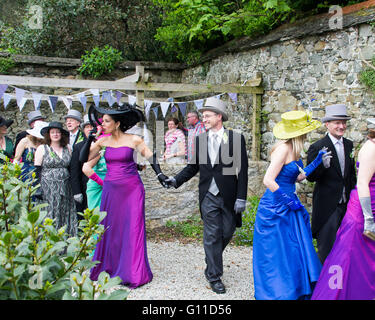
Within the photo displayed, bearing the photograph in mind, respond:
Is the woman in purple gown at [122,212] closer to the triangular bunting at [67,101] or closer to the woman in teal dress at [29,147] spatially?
the woman in teal dress at [29,147]

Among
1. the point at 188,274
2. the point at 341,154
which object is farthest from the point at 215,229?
the point at 341,154

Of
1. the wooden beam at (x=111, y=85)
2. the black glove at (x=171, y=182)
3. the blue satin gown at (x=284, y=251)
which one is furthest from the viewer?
the wooden beam at (x=111, y=85)

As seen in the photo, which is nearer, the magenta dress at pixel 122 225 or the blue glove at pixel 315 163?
the blue glove at pixel 315 163

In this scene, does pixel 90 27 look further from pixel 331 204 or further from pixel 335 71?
pixel 331 204

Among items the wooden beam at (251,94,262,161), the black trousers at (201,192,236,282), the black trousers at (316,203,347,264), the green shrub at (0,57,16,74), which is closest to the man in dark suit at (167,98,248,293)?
the black trousers at (201,192,236,282)

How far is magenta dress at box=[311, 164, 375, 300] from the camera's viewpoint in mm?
3092

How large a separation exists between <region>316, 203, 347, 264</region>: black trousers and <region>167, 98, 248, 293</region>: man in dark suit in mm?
950

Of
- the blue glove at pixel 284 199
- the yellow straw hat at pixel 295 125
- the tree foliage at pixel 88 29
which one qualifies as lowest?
the blue glove at pixel 284 199

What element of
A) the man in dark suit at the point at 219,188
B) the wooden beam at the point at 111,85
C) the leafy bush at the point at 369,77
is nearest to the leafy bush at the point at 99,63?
the wooden beam at the point at 111,85

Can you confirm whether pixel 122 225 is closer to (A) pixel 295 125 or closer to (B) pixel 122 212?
(B) pixel 122 212

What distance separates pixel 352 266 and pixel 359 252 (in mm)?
130

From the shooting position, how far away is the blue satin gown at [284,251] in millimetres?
3490

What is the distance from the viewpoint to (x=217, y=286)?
13.5 ft

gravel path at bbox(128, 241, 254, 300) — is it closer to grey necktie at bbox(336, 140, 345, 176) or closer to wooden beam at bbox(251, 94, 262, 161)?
grey necktie at bbox(336, 140, 345, 176)
